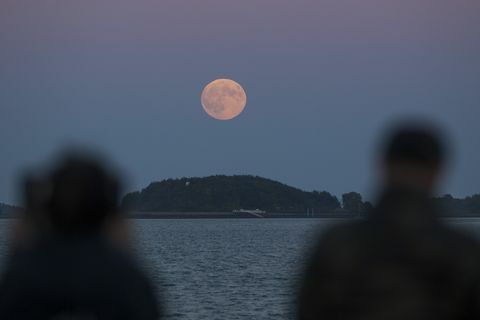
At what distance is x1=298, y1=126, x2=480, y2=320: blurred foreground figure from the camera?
4305 millimetres

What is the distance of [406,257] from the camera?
14.2 ft

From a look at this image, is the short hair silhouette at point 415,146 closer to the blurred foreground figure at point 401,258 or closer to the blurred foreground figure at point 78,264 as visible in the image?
the blurred foreground figure at point 401,258

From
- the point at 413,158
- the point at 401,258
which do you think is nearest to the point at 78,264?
the point at 401,258

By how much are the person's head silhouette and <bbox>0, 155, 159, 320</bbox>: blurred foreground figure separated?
3.50 ft

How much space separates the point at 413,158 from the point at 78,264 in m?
1.37

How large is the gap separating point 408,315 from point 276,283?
168 ft

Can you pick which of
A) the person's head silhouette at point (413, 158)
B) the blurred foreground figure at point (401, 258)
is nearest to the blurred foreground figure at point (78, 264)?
the blurred foreground figure at point (401, 258)

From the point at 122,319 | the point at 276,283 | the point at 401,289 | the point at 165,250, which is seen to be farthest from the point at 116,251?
the point at 165,250

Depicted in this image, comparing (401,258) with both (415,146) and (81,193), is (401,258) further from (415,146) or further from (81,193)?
(81,193)

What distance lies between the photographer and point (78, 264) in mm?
4352

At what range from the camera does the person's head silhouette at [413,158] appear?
4.38m

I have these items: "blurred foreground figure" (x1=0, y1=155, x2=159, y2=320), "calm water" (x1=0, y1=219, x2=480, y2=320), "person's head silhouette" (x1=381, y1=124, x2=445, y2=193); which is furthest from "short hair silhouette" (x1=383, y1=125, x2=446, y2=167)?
"calm water" (x1=0, y1=219, x2=480, y2=320)

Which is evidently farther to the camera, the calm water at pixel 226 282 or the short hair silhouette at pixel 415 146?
the calm water at pixel 226 282

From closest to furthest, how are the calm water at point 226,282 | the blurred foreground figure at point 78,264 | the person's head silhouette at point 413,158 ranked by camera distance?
the blurred foreground figure at point 78,264
the person's head silhouette at point 413,158
the calm water at point 226,282
